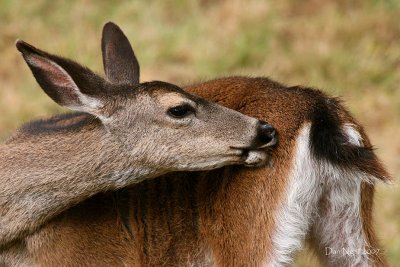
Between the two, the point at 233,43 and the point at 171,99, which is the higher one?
the point at 233,43

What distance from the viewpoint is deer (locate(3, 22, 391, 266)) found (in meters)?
4.88

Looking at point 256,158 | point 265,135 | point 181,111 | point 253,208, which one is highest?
point 181,111

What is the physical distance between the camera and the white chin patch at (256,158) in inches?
194

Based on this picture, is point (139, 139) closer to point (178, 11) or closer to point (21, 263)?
Result: point (21, 263)

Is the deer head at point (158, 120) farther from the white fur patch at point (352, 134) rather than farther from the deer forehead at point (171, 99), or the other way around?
the white fur patch at point (352, 134)

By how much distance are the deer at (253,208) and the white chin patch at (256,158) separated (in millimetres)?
33

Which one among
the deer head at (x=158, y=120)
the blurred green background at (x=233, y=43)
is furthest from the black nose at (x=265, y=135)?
the blurred green background at (x=233, y=43)

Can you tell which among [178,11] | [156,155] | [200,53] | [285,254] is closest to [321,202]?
[285,254]

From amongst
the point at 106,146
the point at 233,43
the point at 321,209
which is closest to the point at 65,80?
the point at 106,146

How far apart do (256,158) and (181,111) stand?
428 millimetres

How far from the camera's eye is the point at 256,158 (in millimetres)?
4922

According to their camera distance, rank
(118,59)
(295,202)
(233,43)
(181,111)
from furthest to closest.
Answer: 1. (233,43)
2. (118,59)
3. (181,111)
4. (295,202)

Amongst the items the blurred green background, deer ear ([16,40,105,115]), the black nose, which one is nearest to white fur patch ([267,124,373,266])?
the black nose

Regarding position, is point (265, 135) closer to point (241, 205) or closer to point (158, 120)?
point (241, 205)
